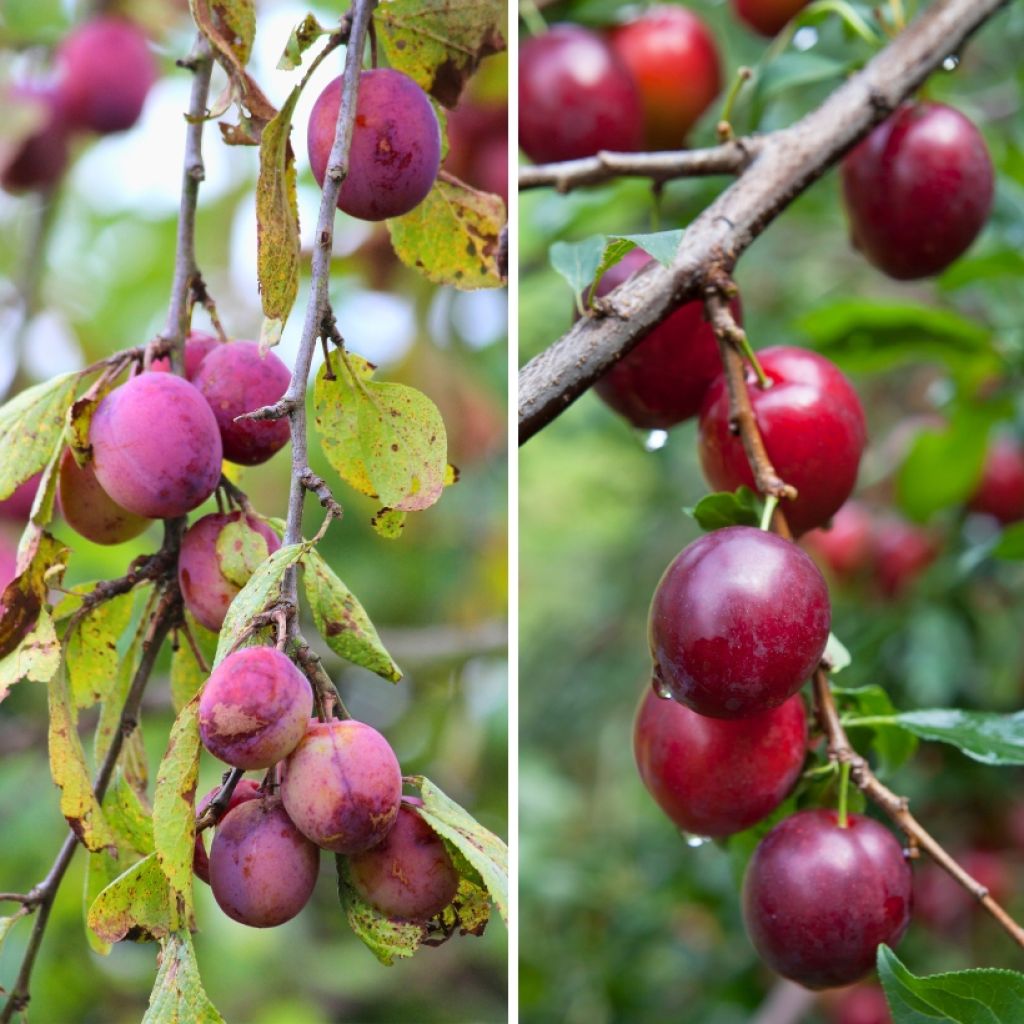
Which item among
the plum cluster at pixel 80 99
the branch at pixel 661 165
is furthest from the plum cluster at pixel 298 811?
the plum cluster at pixel 80 99

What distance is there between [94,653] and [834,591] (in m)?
1.28

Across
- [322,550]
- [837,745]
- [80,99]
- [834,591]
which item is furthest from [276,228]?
[834,591]

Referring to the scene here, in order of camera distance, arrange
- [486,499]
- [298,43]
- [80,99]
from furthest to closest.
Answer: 1. [486,499]
2. [80,99]
3. [298,43]

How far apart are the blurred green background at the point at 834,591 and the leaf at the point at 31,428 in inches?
17.5

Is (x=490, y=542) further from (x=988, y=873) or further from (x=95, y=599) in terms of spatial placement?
(x=95, y=599)

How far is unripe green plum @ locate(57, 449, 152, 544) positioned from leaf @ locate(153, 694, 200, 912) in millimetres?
163

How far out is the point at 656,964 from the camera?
5.68ft

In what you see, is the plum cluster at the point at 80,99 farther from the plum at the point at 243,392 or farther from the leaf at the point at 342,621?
the leaf at the point at 342,621

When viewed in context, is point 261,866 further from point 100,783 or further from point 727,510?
point 727,510

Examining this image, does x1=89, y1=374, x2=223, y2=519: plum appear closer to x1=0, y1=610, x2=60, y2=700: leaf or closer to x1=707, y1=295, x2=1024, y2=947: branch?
x1=0, y1=610, x2=60, y2=700: leaf

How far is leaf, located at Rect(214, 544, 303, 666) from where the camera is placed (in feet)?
1.52

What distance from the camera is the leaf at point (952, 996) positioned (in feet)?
2.00

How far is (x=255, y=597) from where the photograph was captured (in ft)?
1.53

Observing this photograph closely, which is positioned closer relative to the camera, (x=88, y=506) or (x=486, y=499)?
(x=88, y=506)
